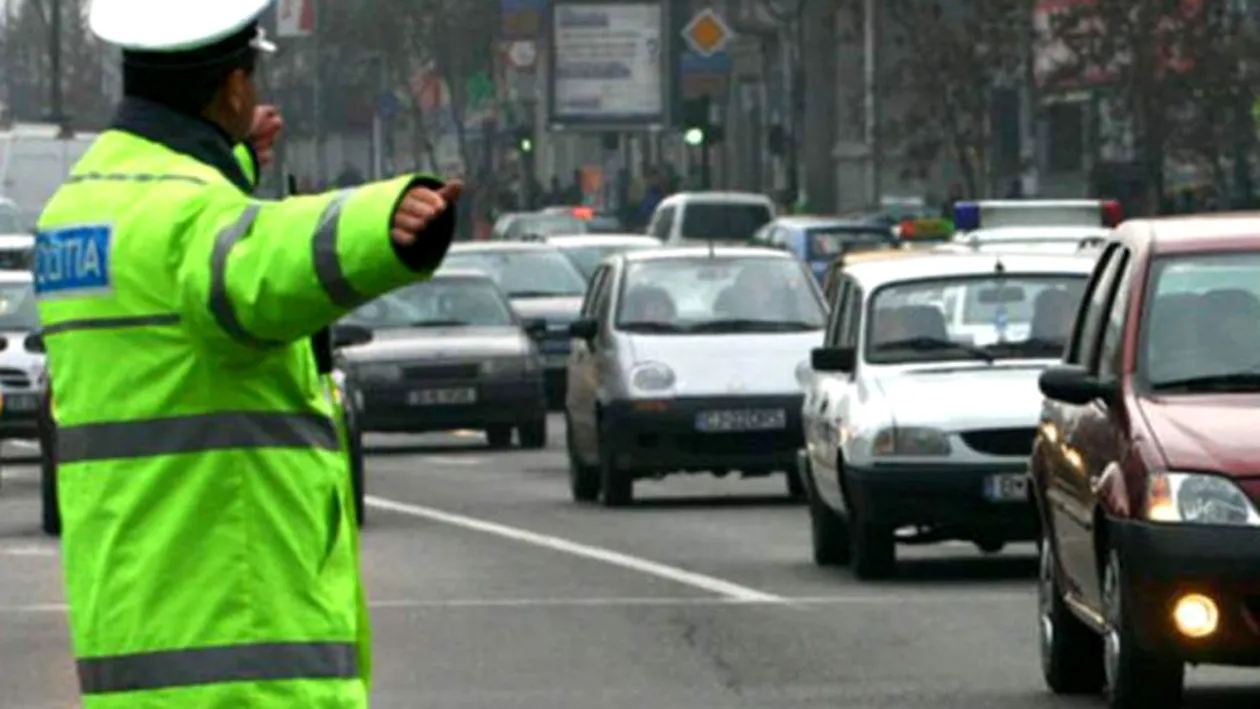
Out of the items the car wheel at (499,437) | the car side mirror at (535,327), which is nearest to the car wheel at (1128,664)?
the car wheel at (499,437)

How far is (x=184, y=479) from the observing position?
18.2 feet

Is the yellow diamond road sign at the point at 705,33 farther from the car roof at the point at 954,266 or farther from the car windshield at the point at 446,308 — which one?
the car roof at the point at 954,266

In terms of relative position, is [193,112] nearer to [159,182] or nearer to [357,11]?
[159,182]

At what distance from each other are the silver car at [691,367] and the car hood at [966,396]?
6.19m

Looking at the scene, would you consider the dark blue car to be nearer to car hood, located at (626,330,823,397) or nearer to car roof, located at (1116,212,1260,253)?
car hood, located at (626,330,823,397)

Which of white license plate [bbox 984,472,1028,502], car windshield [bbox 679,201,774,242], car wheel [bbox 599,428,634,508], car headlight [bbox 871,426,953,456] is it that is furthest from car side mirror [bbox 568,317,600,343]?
car windshield [bbox 679,201,774,242]

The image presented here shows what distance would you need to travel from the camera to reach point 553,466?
106ft

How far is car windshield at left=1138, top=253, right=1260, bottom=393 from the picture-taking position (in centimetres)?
1361

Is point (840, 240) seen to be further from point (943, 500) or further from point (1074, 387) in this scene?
point (1074, 387)

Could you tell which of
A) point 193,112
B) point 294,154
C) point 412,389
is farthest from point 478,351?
point 294,154

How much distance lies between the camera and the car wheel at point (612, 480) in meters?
26.5

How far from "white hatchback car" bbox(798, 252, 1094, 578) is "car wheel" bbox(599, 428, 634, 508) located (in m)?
4.40

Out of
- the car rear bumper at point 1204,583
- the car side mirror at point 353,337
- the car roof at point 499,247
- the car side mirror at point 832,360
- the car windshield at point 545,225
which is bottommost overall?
the car windshield at point 545,225

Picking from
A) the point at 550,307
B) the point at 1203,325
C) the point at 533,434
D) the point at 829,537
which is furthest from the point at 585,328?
the point at 550,307
